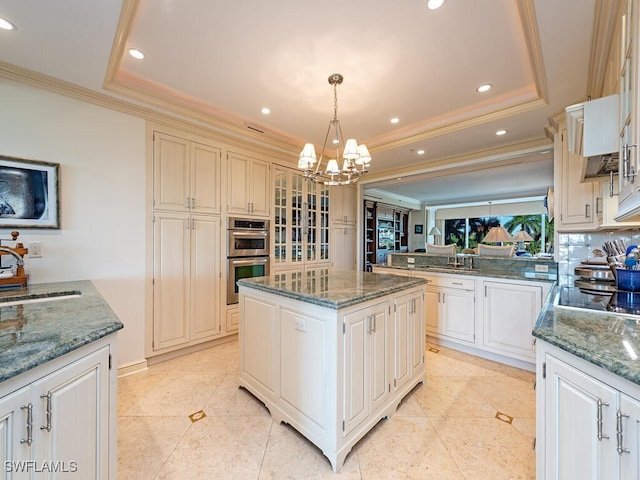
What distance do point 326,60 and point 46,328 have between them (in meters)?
2.31

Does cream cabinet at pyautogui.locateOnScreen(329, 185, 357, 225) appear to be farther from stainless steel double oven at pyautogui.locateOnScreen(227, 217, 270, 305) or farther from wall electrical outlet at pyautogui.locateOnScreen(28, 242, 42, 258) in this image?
wall electrical outlet at pyautogui.locateOnScreen(28, 242, 42, 258)

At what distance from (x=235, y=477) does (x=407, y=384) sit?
1.34 metres

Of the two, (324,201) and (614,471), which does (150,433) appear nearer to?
(614,471)

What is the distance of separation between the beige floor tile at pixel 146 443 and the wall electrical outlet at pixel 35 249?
1404 mm

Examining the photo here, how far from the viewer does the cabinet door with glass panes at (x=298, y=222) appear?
3854mm

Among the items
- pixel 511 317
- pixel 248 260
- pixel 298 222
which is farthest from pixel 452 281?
pixel 248 260

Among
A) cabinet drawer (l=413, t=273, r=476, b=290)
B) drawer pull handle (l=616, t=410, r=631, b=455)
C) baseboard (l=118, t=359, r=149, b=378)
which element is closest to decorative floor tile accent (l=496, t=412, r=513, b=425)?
A: cabinet drawer (l=413, t=273, r=476, b=290)

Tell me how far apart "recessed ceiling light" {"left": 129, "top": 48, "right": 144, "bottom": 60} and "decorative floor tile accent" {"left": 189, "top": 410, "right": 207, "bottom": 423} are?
273cm

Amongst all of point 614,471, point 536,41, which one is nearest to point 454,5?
point 536,41

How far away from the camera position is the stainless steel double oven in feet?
10.8

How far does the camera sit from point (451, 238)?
30.4 feet

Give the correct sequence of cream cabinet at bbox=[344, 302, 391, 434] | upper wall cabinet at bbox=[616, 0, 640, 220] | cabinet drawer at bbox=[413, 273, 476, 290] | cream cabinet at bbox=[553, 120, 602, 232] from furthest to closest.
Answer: cabinet drawer at bbox=[413, 273, 476, 290] → cream cabinet at bbox=[553, 120, 602, 232] → cream cabinet at bbox=[344, 302, 391, 434] → upper wall cabinet at bbox=[616, 0, 640, 220]

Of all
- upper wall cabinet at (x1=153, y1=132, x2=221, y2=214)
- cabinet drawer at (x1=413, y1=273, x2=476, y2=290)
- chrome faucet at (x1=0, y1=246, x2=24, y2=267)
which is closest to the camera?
chrome faucet at (x1=0, y1=246, x2=24, y2=267)

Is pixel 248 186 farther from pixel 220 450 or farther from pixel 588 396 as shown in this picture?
pixel 588 396
